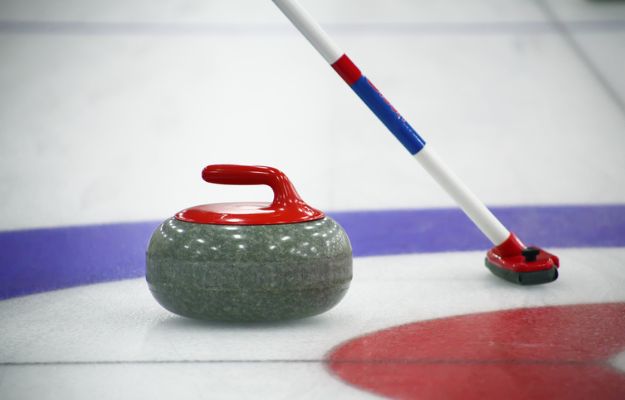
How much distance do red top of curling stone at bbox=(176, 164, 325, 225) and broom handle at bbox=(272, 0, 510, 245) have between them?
1.22 ft

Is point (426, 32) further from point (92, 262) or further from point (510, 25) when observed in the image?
point (92, 262)

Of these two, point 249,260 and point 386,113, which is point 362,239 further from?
point 249,260

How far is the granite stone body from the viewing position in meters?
1.94

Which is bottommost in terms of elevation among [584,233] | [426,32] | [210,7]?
[584,233]

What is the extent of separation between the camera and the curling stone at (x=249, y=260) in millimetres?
1946

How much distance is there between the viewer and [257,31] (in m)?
5.30

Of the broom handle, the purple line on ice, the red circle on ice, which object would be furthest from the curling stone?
the purple line on ice

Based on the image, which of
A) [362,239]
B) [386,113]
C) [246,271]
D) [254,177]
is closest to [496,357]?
[246,271]

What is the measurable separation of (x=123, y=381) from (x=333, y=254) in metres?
0.57

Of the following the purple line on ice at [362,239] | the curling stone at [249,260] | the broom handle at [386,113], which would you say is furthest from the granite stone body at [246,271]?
the purple line on ice at [362,239]

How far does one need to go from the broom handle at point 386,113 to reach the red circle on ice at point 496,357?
13.8 inches

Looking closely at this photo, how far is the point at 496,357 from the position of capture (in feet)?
5.96

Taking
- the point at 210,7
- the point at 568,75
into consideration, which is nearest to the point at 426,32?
the point at 568,75

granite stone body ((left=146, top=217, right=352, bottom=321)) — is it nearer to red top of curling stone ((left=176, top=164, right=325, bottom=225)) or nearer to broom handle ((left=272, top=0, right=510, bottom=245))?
red top of curling stone ((left=176, top=164, right=325, bottom=225))
